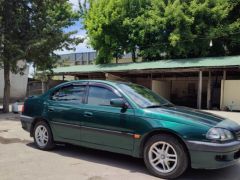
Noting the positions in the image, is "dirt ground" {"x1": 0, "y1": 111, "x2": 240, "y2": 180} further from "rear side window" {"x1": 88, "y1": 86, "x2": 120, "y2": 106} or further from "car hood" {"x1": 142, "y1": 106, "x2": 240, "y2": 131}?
"rear side window" {"x1": 88, "y1": 86, "x2": 120, "y2": 106}

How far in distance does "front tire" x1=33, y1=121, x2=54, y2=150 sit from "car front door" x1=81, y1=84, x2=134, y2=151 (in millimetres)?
1010

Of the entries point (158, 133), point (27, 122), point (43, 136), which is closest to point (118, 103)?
point (158, 133)

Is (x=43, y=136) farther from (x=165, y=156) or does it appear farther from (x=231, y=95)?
(x=231, y=95)

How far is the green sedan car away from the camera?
4645 millimetres

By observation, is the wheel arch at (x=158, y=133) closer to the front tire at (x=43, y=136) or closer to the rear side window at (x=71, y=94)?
the rear side window at (x=71, y=94)

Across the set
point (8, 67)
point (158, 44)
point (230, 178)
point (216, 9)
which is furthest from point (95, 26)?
point (230, 178)

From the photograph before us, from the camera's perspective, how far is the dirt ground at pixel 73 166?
491cm

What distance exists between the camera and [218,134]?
4.62 metres

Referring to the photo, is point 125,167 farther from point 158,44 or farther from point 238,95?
point 158,44

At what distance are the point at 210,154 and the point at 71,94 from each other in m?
3.12

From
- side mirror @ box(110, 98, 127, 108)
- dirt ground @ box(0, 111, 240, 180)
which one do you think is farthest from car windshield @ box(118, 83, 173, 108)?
dirt ground @ box(0, 111, 240, 180)

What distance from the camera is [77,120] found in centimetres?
595

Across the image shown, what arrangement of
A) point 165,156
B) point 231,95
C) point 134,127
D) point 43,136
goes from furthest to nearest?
point 231,95, point 43,136, point 134,127, point 165,156

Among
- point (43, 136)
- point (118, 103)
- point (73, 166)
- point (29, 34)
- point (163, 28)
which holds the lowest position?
point (73, 166)
